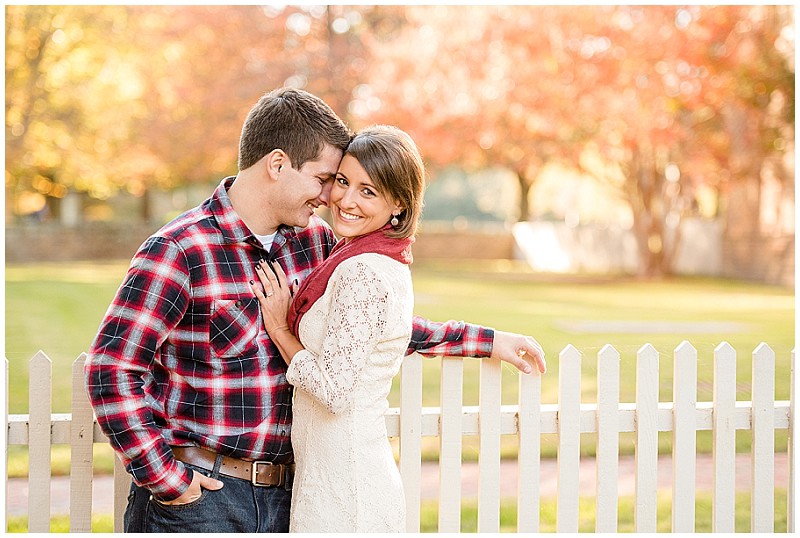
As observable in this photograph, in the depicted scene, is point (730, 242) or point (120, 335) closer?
point (120, 335)

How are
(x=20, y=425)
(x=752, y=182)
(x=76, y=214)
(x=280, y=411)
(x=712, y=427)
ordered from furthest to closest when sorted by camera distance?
(x=76, y=214) → (x=752, y=182) → (x=712, y=427) → (x=20, y=425) → (x=280, y=411)

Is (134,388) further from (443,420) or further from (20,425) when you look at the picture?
(443,420)

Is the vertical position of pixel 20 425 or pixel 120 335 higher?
pixel 120 335

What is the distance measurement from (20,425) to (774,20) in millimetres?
15906

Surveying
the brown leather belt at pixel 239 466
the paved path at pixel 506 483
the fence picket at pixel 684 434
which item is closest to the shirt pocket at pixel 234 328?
the brown leather belt at pixel 239 466

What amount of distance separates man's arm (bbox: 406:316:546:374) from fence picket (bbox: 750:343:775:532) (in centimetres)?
100

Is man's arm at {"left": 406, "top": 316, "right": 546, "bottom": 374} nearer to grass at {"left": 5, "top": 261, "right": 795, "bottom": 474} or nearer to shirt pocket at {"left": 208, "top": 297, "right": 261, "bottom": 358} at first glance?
grass at {"left": 5, "top": 261, "right": 795, "bottom": 474}

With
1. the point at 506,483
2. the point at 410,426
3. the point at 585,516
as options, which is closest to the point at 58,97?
the point at 506,483

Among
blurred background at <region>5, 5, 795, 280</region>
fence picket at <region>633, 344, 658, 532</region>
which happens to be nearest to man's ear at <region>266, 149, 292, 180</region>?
fence picket at <region>633, 344, 658, 532</region>

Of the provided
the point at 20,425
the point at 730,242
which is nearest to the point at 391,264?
the point at 20,425

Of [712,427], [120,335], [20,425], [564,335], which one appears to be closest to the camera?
[120,335]

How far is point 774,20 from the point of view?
15.9 metres

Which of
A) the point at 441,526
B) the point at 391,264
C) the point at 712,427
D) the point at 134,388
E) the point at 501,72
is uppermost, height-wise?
the point at 501,72

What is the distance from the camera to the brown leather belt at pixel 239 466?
2.50 metres
